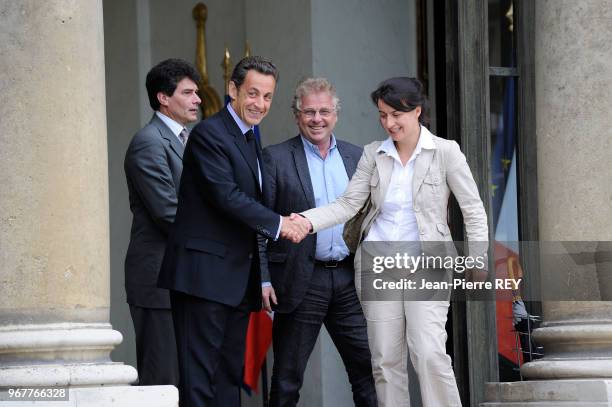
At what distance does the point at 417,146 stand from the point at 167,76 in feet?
4.43

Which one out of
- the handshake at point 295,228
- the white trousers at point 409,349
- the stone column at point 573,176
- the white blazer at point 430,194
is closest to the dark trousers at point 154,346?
the handshake at point 295,228

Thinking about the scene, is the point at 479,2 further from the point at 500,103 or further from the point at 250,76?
the point at 250,76

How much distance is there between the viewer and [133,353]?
959cm

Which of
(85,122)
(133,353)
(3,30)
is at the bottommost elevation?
(133,353)

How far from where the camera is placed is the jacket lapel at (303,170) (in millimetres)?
7137

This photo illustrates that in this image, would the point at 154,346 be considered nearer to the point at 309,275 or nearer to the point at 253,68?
the point at 309,275

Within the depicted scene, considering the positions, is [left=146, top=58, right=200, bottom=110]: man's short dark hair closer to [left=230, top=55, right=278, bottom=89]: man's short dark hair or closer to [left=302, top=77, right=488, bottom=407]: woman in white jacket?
[left=230, top=55, right=278, bottom=89]: man's short dark hair

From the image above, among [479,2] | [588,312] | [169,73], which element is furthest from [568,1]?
[169,73]

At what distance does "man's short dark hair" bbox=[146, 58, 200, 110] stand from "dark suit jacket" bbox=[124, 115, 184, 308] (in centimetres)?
31

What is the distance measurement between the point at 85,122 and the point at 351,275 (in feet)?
5.29

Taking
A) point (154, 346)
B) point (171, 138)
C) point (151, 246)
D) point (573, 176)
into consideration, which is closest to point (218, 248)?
point (151, 246)

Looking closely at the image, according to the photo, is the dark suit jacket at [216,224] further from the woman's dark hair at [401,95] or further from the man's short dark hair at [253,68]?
the woman's dark hair at [401,95]

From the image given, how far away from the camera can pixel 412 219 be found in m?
6.52

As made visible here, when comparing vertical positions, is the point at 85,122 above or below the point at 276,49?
below
